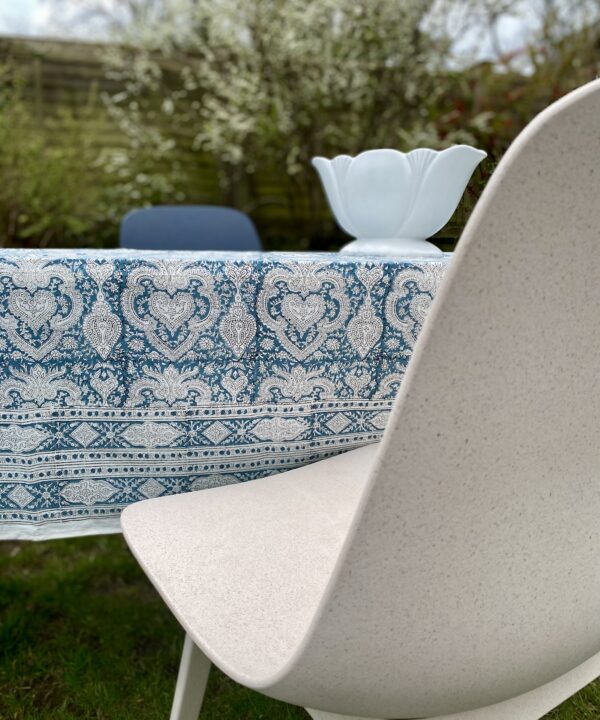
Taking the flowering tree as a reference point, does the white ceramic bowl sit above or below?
below

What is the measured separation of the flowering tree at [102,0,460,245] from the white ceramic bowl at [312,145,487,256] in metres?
3.33

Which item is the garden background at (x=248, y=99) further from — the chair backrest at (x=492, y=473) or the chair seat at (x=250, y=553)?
the chair backrest at (x=492, y=473)

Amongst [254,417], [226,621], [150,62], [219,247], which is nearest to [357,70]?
[150,62]

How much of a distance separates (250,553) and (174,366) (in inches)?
11.2

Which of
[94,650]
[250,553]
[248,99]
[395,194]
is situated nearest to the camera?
[250,553]

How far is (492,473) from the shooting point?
18.4 inches

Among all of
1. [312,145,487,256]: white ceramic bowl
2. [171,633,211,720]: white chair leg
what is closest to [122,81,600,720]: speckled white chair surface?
[171,633,211,720]: white chair leg

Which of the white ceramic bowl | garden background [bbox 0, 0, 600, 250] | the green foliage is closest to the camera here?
the white ceramic bowl

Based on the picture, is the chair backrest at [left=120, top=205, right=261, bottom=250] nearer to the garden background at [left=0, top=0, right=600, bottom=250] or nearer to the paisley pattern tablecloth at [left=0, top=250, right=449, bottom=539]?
the paisley pattern tablecloth at [left=0, top=250, right=449, bottom=539]

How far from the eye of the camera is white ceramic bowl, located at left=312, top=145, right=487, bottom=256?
3.48 ft

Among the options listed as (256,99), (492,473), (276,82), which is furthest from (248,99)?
(492,473)

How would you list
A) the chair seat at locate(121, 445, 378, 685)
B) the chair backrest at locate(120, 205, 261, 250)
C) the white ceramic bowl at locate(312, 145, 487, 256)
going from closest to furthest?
the chair seat at locate(121, 445, 378, 685), the white ceramic bowl at locate(312, 145, 487, 256), the chair backrest at locate(120, 205, 261, 250)

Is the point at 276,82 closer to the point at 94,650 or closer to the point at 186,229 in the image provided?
the point at 186,229

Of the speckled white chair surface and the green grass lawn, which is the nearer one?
the speckled white chair surface
